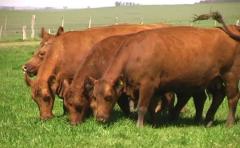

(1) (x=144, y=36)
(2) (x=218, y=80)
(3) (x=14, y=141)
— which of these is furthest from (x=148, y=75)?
(3) (x=14, y=141)

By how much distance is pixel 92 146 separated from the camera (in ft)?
26.7

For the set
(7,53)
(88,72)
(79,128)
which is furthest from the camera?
(7,53)

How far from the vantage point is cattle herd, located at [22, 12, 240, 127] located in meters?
9.30

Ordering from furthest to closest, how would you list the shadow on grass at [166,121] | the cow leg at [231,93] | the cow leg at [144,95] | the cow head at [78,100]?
1. the shadow on grass at [166,121]
2. the cow leg at [231,93]
3. the cow head at [78,100]
4. the cow leg at [144,95]

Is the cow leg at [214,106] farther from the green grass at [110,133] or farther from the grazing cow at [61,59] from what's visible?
the grazing cow at [61,59]

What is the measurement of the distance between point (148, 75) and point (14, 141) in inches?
104

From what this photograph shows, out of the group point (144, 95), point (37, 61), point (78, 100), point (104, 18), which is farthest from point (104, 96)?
point (104, 18)

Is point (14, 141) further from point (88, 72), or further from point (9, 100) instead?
point (9, 100)

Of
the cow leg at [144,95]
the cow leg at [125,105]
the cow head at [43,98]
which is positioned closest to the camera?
the cow leg at [144,95]

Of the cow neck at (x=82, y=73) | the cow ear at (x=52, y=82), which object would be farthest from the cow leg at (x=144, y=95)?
the cow ear at (x=52, y=82)

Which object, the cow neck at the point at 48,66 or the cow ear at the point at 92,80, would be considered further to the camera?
the cow neck at the point at 48,66

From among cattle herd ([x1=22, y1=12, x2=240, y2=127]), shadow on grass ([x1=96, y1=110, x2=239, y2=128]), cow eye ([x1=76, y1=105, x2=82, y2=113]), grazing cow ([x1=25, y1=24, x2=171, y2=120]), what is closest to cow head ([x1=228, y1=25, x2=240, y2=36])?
cattle herd ([x1=22, y1=12, x2=240, y2=127])

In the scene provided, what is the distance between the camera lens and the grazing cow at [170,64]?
927cm

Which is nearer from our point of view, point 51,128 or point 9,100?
point 51,128
